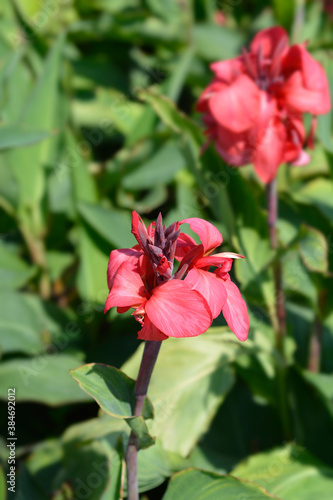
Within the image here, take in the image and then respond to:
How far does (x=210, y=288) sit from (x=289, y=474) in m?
0.64

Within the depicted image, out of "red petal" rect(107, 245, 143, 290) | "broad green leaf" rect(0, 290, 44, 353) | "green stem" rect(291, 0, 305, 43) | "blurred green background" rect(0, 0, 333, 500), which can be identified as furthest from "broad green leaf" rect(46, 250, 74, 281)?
"green stem" rect(291, 0, 305, 43)

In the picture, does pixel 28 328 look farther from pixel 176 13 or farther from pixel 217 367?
pixel 176 13

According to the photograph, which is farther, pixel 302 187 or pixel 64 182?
pixel 64 182

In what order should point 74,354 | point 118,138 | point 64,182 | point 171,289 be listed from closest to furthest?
point 171,289 < point 74,354 < point 64,182 < point 118,138

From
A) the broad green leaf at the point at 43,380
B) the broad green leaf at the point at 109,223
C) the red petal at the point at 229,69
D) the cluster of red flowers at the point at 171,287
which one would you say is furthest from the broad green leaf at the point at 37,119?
the cluster of red flowers at the point at 171,287

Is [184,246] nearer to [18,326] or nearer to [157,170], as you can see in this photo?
[18,326]

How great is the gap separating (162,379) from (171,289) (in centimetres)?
58

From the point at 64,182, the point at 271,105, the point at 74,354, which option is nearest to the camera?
the point at 271,105

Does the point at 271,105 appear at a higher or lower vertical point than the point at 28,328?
higher

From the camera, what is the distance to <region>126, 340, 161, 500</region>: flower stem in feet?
1.72

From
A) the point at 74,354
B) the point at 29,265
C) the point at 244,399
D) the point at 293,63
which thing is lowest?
the point at 244,399

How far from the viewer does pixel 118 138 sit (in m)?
1.79

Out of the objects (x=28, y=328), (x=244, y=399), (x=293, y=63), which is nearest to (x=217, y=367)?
(x=244, y=399)

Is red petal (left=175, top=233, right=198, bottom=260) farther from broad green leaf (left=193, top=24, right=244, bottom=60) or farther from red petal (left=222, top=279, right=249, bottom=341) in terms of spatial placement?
broad green leaf (left=193, top=24, right=244, bottom=60)
